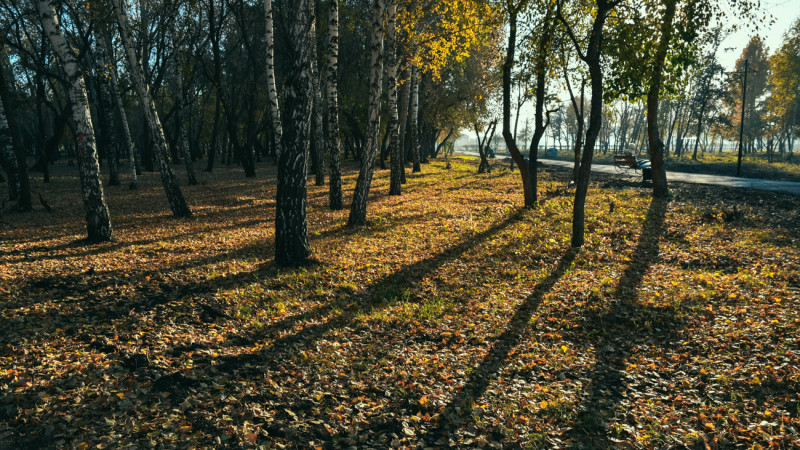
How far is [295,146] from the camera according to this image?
8.30 metres

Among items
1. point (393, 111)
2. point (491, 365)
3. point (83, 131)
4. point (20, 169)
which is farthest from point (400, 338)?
point (20, 169)

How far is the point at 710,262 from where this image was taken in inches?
389

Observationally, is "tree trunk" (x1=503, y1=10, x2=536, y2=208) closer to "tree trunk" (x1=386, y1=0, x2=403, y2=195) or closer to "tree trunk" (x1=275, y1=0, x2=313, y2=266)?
"tree trunk" (x1=386, y1=0, x2=403, y2=195)

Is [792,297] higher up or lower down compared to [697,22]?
lower down

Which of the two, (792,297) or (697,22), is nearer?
(792,297)

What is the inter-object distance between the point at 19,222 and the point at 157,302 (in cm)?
913

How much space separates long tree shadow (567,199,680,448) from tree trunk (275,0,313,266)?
5932 millimetres

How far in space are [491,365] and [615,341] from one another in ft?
7.61

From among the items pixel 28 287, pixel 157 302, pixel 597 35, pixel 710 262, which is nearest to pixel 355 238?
pixel 157 302

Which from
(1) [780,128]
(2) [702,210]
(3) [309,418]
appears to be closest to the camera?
(3) [309,418]

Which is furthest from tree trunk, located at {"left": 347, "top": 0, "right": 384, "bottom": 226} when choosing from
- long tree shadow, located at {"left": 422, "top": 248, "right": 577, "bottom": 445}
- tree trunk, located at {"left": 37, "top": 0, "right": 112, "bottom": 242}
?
tree trunk, located at {"left": 37, "top": 0, "right": 112, "bottom": 242}

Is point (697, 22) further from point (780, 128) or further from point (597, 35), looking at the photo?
point (780, 128)

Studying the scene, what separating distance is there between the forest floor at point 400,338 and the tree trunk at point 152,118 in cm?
118

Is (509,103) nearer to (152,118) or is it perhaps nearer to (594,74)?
(594,74)
